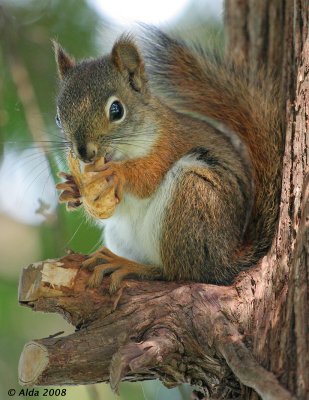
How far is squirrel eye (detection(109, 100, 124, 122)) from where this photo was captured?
2416 mm

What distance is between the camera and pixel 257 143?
247 cm

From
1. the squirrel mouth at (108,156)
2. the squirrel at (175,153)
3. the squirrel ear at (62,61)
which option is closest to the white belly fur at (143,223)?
the squirrel at (175,153)

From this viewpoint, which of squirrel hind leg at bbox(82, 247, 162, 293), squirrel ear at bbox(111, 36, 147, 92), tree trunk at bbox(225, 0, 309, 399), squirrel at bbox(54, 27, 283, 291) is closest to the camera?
tree trunk at bbox(225, 0, 309, 399)

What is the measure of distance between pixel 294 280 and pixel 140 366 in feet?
1.57

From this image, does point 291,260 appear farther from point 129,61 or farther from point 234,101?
point 129,61

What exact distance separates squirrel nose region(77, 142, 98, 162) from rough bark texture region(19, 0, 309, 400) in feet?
1.11

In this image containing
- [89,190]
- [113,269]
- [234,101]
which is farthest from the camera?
[234,101]

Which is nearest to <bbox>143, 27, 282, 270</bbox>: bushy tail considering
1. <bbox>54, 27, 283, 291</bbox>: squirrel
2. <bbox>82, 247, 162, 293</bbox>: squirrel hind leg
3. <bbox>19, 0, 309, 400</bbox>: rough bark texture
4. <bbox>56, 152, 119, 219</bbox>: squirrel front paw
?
<bbox>54, 27, 283, 291</bbox>: squirrel

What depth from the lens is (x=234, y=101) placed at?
8.38 ft

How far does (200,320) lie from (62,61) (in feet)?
4.03

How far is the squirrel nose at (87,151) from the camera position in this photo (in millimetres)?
2266

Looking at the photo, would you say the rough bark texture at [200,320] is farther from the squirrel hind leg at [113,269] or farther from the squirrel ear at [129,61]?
the squirrel ear at [129,61]

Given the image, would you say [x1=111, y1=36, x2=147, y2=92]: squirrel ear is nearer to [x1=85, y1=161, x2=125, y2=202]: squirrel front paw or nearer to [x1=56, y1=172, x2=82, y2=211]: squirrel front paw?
[x1=85, y1=161, x2=125, y2=202]: squirrel front paw

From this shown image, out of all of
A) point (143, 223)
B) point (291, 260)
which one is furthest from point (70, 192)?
point (291, 260)
